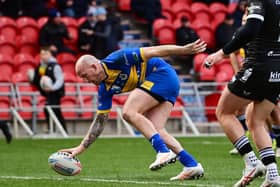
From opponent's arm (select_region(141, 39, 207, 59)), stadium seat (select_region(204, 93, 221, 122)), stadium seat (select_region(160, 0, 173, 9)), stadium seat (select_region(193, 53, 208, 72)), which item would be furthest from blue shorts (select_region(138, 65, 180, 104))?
stadium seat (select_region(160, 0, 173, 9))

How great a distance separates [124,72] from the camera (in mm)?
11891

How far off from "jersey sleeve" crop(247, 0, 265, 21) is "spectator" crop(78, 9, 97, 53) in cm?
1640

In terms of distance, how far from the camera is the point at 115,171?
1356 cm

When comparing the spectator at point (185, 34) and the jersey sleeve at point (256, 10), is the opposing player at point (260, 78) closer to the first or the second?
the jersey sleeve at point (256, 10)

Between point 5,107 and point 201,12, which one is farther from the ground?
point 201,12

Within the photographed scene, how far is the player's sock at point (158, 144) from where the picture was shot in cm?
1187

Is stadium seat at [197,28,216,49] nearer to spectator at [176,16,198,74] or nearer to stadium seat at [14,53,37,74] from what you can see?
spectator at [176,16,198,74]

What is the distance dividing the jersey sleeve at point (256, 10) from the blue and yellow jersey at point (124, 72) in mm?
1923

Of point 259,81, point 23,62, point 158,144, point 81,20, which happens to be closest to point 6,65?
point 23,62

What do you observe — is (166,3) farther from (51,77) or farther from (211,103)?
(51,77)

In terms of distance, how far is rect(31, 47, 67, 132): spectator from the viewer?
75.9 feet

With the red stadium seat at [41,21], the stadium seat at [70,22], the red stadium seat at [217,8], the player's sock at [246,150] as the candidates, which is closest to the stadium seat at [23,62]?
the red stadium seat at [41,21]

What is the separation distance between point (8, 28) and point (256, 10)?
17344 mm

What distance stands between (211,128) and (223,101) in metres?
15.3
